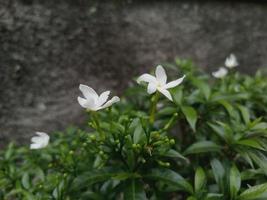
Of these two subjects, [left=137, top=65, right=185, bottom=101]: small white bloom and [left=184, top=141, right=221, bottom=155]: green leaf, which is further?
[left=184, top=141, right=221, bottom=155]: green leaf

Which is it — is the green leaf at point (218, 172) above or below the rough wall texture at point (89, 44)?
below

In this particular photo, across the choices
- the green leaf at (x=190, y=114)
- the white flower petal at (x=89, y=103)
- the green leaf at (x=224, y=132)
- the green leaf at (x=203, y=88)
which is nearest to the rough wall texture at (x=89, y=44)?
the green leaf at (x=203, y=88)

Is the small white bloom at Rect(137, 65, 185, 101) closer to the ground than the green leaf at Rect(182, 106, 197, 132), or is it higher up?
higher up

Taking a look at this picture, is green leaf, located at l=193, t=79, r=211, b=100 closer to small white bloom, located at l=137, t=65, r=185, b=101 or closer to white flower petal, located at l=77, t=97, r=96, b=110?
small white bloom, located at l=137, t=65, r=185, b=101

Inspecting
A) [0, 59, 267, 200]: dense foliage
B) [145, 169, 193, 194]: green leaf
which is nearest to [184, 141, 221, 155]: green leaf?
[0, 59, 267, 200]: dense foliage

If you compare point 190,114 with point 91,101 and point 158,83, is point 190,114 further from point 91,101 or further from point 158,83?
point 91,101

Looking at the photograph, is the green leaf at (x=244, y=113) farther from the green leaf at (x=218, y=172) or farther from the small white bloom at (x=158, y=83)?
the small white bloom at (x=158, y=83)
